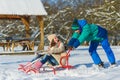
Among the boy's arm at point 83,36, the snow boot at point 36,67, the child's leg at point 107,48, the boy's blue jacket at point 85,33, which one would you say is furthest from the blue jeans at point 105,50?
the snow boot at point 36,67

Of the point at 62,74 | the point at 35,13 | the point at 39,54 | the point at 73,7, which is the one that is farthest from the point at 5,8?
the point at 73,7

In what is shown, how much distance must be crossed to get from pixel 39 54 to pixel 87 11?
3471cm

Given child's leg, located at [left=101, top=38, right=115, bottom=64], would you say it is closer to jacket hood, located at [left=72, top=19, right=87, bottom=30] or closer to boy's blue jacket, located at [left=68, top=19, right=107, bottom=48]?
boy's blue jacket, located at [left=68, top=19, right=107, bottom=48]

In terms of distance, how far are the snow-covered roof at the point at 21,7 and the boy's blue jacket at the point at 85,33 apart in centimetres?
1034

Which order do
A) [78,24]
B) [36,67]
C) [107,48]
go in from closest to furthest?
[36,67] → [78,24] → [107,48]

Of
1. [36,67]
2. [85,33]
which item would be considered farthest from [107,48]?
[36,67]

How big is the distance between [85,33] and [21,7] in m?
11.5

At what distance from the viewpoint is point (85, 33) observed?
927cm

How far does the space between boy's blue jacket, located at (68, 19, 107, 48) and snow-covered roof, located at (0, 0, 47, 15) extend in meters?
10.3

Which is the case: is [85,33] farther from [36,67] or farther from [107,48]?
[36,67]

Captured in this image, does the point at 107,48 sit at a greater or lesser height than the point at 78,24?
lesser

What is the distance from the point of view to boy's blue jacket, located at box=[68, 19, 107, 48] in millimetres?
9258

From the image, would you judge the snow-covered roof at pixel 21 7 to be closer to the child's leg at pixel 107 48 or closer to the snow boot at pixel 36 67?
the child's leg at pixel 107 48

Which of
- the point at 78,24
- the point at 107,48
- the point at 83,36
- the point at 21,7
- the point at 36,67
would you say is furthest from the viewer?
the point at 21,7
